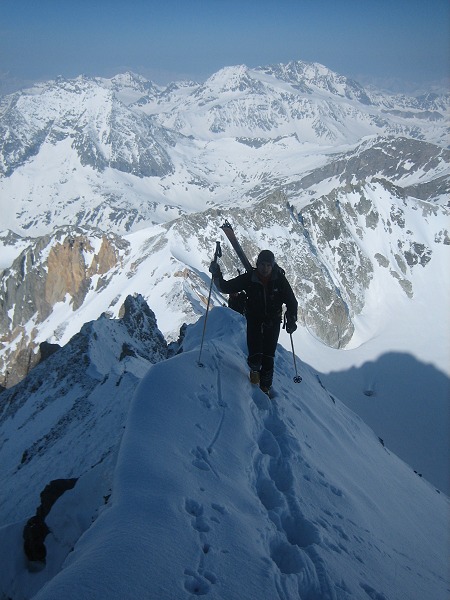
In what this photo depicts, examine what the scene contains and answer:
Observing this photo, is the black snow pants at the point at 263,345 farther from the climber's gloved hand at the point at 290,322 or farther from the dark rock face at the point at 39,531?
the dark rock face at the point at 39,531

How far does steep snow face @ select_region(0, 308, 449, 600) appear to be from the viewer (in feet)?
14.4

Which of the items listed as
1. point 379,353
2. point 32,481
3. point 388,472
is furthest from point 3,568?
point 379,353

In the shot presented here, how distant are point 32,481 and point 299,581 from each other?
1201cm

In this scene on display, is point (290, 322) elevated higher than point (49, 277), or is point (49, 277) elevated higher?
point (290, 322)

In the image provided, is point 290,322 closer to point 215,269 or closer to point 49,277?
point 215,269

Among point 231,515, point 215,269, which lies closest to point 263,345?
point 215,269

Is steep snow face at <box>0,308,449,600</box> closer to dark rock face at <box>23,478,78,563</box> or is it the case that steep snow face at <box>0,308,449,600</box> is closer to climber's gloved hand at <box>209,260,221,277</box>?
dark rock face at <box>23,478,78,563</box>

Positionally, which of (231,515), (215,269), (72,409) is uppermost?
(215,269)

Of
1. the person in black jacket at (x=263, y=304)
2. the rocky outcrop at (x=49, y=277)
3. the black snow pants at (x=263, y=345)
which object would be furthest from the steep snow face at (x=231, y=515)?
the rocky outcrop at (x=49, y=277)

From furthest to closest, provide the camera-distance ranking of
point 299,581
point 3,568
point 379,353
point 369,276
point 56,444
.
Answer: point 369,276
point 379,353
point 56,444
point 3,568
point 299,581

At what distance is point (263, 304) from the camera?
942 cm

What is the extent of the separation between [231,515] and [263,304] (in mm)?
4888

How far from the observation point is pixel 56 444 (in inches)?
628

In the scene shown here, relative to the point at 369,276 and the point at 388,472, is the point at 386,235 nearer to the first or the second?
the point at 369,276
